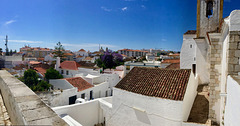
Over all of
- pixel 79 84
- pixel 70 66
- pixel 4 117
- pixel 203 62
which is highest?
pixel 203 62

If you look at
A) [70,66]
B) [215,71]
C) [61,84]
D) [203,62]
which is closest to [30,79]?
[61,84]

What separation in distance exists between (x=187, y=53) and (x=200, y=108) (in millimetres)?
6617

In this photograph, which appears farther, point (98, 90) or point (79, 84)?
point (98, 90)

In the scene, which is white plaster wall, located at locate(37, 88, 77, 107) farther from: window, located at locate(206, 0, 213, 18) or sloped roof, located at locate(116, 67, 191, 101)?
window, located at locate(206, 0, 213, 18)

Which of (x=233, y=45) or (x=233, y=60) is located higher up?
(x=233, y=45)

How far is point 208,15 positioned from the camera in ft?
34.5

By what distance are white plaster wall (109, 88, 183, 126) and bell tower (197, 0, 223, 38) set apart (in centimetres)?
682

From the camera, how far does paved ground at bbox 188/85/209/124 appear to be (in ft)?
23.2

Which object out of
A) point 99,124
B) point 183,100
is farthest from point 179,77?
point 99,124

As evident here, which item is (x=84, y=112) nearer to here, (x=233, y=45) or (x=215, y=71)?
(x=215, y=71)

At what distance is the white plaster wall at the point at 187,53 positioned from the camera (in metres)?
13.2

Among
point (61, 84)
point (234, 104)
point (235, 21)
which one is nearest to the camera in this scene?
point (234, 104)

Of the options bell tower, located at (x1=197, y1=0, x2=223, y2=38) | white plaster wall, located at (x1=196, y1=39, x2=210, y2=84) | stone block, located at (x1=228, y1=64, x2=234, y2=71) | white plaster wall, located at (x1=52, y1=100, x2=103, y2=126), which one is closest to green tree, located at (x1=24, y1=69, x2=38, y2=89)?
white plaster wall, located at (x1=52, y1=100, x2=103, y2=126)

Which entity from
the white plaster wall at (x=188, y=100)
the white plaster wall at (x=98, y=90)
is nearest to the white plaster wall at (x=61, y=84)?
the white plaster wall at (x=98, y=90)
